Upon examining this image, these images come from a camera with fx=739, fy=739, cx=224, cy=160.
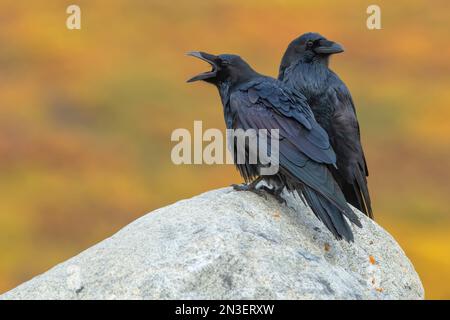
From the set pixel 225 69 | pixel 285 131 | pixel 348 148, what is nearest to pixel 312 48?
pixel 348 148

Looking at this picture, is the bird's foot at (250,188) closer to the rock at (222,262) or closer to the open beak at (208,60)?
the rock at (222,262)

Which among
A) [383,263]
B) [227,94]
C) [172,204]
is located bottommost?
[383,263]

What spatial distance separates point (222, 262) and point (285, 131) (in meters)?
1.64

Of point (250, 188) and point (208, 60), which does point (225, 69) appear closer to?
point (208, 60)

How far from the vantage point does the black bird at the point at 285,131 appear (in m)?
6.47

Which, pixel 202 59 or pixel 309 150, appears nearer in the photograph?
pixel 309 150

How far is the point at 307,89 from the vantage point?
8227mm

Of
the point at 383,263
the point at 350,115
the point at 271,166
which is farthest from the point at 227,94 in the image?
the point at 383,263

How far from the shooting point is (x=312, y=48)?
27.7 feet
